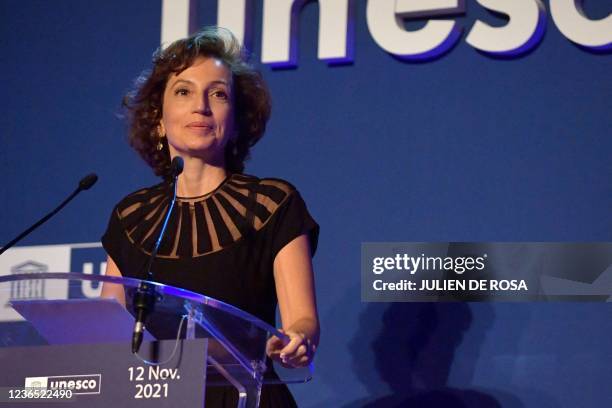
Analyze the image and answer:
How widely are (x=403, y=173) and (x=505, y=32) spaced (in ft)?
1.73

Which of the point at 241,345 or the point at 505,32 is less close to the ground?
the point at 505,32

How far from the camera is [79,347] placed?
1.28 m

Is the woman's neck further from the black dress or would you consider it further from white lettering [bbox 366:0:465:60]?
white lettering [bbox 366:0:465:60]

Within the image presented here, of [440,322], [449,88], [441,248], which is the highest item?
[449,88]

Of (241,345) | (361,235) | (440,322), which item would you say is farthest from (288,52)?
(241,345)

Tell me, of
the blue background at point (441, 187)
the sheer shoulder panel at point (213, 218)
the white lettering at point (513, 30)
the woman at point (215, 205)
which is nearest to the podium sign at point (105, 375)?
the woman at point (215, 205)

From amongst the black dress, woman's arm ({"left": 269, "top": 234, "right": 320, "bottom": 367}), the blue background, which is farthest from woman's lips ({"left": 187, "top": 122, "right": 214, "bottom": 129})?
the blue background

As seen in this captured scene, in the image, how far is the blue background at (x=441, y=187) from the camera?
264 cm

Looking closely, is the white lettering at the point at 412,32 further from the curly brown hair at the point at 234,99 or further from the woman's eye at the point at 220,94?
A: the woman's eye at the point at 220,94

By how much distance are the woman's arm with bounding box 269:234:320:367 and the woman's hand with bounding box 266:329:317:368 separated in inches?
8.8

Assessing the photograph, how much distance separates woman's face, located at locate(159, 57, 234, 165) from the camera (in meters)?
2.02

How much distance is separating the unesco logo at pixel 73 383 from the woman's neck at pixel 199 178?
816 millimetres

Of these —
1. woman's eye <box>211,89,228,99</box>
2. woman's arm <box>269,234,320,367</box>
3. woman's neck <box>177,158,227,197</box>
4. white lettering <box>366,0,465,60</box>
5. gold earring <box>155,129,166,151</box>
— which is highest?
white lettering <box>366,0,465,60</box>

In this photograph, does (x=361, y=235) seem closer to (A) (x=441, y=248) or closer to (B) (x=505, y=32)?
(A) (x=441, y=248)
